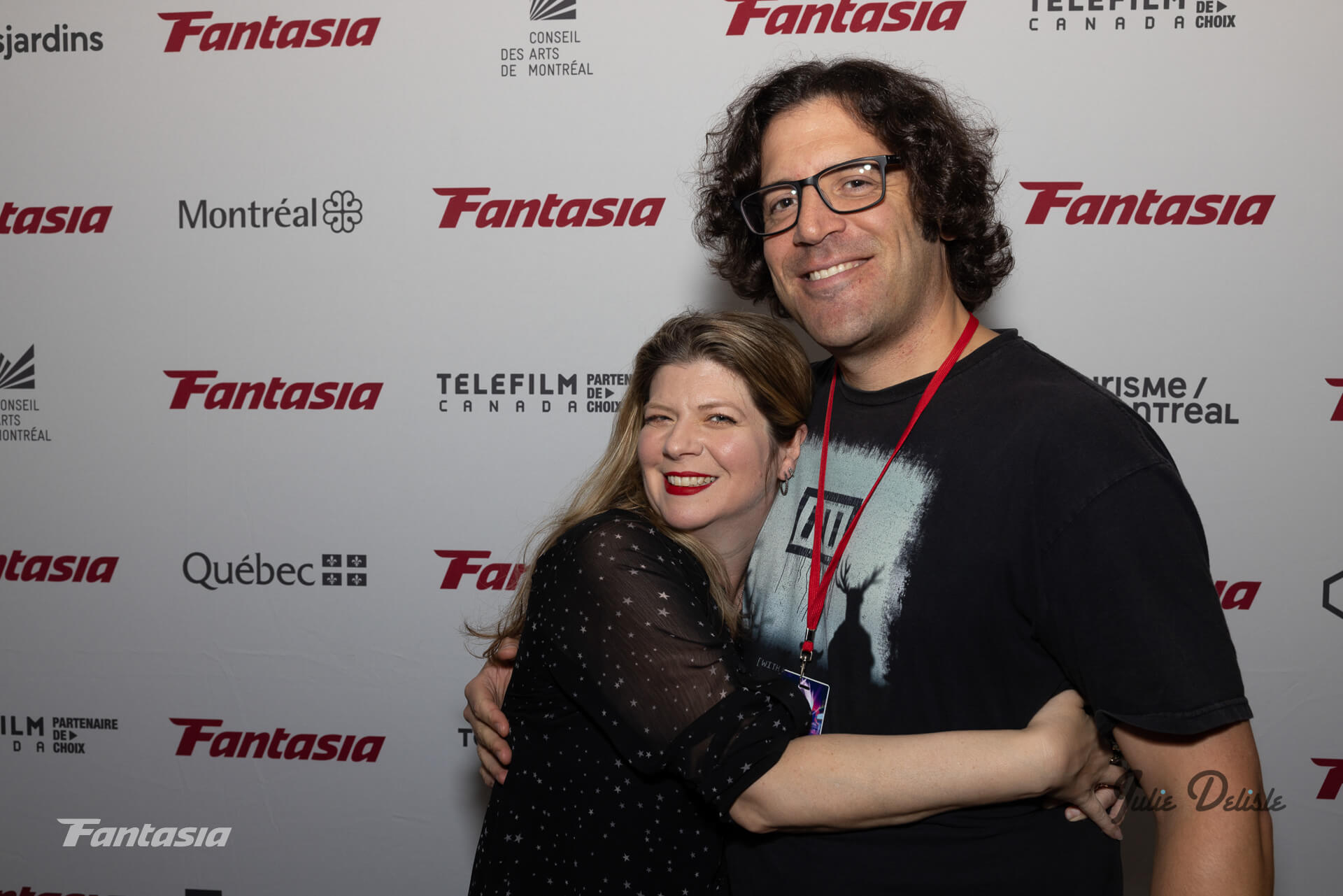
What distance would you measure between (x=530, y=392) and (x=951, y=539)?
4.40 feet

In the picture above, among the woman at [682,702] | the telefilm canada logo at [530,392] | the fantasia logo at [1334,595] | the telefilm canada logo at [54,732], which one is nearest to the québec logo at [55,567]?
the telefilm canada logo at [54,732]

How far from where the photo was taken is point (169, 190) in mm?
2297

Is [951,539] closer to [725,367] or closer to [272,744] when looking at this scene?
[725,367]

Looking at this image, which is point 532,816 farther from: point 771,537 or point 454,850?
point 454,850

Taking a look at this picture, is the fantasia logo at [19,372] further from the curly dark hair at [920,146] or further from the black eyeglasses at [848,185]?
the black eyeglasses at [848,185]

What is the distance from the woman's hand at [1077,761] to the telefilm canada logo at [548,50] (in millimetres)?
1786

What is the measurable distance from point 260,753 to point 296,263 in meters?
1.32

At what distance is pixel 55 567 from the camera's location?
2383mm

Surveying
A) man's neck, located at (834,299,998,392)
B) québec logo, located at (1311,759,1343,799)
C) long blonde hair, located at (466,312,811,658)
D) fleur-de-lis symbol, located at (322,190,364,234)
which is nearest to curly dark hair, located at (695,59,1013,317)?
man's neck, located at (834,299,998,392)

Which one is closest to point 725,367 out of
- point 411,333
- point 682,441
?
point 682,441

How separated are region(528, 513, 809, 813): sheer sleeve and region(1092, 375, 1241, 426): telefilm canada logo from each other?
4.49ft

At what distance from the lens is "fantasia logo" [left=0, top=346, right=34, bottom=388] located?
2.36 meters

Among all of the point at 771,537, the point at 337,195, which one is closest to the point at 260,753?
the point at 337,195

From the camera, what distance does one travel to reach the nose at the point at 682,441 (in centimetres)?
140
